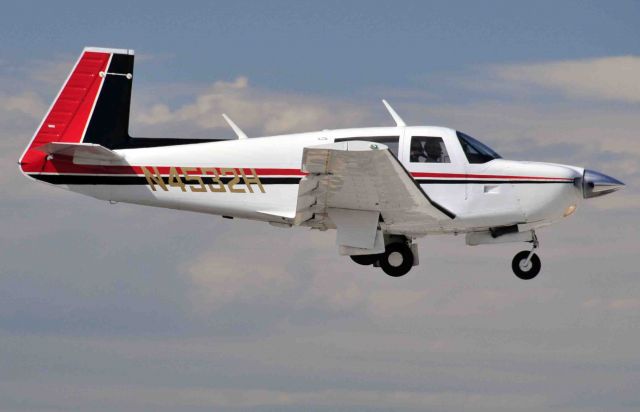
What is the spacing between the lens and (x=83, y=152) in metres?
20.8

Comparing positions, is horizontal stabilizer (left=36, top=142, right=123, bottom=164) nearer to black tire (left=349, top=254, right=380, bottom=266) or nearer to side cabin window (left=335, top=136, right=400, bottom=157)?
side cabin window (left=335, top=136, right=400, bottom=157)

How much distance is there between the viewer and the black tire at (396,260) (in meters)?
21.2

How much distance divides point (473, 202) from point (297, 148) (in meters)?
3.35

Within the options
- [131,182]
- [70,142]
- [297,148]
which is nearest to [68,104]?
[70,142]

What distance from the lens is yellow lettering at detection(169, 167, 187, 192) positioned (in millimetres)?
21000

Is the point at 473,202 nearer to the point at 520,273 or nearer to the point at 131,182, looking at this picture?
the point at 520,273

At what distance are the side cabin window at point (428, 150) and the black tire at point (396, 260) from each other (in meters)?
2.00

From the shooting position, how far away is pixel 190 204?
21156 millimetres

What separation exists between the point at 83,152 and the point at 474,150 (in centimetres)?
721

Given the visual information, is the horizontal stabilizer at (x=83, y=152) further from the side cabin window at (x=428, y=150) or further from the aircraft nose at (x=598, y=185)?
the aircraft nose at (x=598, y=185)

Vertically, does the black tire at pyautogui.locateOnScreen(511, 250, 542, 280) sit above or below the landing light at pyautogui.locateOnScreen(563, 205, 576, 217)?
below

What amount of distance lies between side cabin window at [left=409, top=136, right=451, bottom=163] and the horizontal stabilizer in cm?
552

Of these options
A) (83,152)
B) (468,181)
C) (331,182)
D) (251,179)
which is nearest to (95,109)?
(83,152)

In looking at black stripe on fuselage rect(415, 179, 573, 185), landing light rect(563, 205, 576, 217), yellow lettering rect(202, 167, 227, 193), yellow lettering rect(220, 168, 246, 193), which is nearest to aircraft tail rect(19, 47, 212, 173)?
yellow lettering rect(202, 167, 227, 193)
